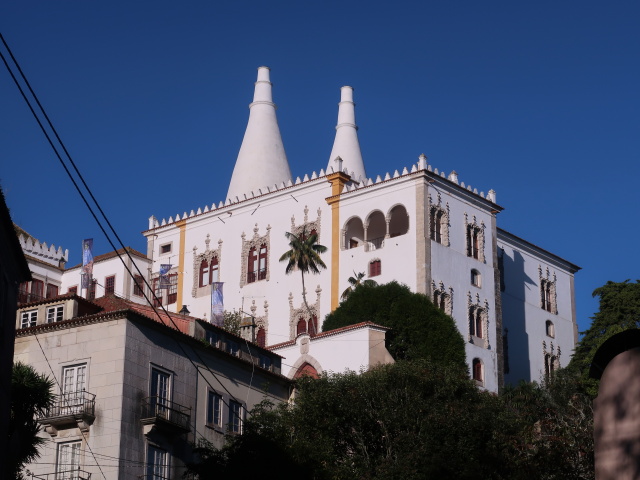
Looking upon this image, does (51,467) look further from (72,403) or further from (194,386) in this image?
(194,386)

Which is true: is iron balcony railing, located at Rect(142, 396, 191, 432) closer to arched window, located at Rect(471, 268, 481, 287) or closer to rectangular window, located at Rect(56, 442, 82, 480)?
rectangular window, located at Rect(56, 442, 82, 480)

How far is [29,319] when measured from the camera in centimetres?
4706

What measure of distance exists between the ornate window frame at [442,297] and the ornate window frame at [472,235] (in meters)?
3.94

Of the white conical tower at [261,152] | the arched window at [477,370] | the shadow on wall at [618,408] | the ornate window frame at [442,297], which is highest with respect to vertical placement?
the white conical tower at [261,152]

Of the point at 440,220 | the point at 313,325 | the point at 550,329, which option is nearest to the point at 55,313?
the point at 313,325

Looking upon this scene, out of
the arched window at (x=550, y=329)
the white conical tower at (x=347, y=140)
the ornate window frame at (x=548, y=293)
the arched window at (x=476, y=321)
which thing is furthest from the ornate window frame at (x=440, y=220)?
the arched window at (x=550, y=329)

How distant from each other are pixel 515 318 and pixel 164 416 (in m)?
38.7

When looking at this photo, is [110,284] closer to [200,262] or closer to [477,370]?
[200,262]

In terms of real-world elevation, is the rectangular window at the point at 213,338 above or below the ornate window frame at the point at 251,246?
below

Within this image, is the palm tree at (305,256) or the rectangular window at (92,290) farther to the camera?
the rectangular window at (92,290)

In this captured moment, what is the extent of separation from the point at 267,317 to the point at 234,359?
86.8 feet

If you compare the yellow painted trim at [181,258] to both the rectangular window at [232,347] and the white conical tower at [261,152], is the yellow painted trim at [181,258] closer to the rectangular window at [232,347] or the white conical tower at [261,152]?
the white conical tower at [261,152]

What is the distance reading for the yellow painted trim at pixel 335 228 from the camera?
235 feet

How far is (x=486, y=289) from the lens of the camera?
73000 millimetres
